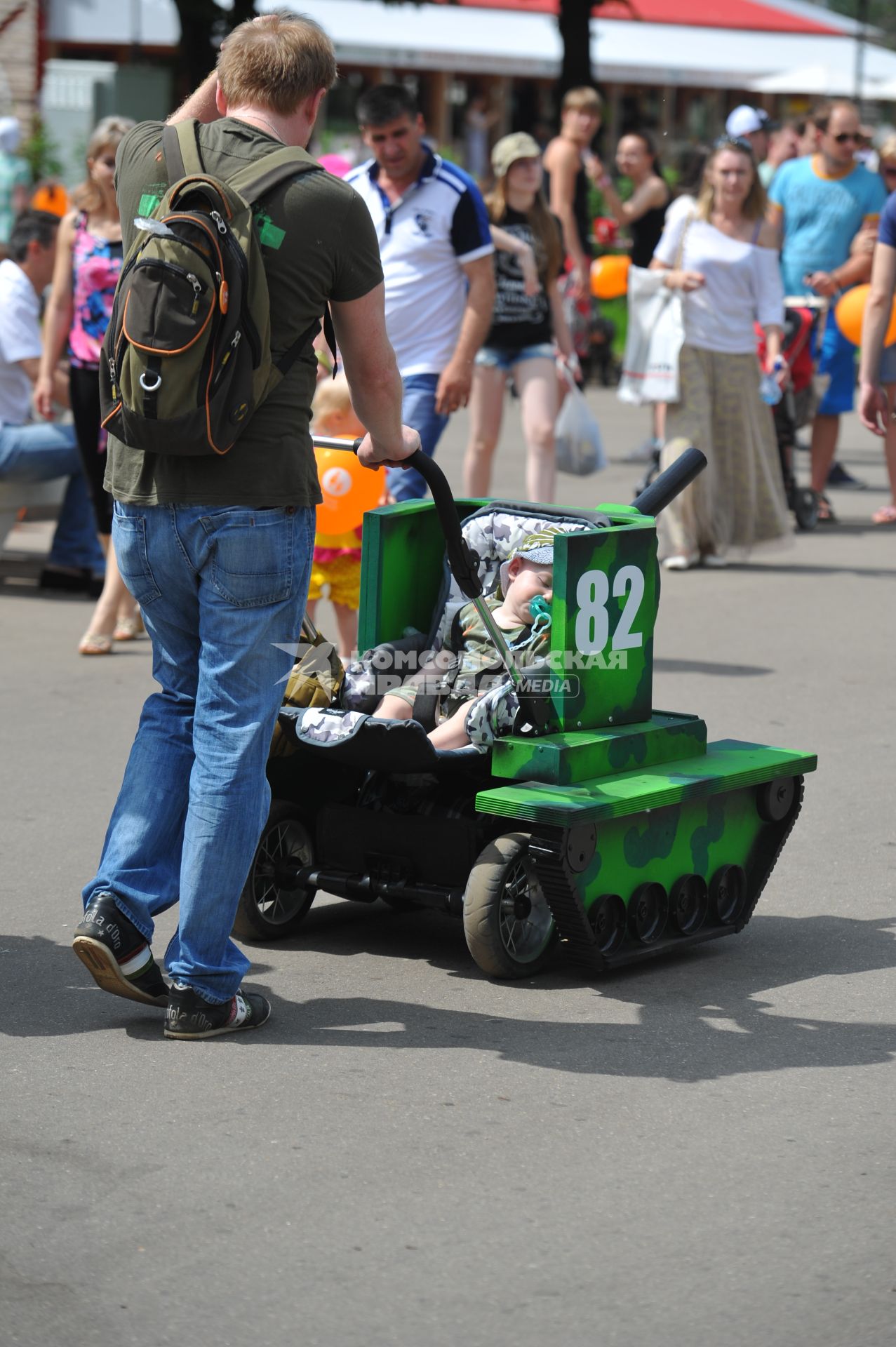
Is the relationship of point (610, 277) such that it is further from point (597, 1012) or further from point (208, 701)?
point (208, 701)

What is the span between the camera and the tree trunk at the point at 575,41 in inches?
882

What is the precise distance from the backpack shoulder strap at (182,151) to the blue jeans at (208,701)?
67 cm

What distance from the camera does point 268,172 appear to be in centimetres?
396

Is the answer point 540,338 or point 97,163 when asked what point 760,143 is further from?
point 97,163

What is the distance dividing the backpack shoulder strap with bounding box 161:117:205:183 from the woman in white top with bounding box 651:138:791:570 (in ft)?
20.9

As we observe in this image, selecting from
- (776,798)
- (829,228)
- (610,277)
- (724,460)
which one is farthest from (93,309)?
(610,277)

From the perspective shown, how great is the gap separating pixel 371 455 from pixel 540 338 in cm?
518

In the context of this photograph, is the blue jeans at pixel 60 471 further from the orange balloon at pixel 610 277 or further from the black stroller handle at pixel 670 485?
the orange balloon at pixel 610 277

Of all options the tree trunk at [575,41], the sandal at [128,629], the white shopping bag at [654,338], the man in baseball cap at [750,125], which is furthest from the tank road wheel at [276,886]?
the tree trunk at [575,41]

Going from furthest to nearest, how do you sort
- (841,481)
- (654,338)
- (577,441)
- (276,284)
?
(841,481) < (654,338) < (577,441) < (276,284)

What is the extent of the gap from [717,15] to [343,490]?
40.5 meters

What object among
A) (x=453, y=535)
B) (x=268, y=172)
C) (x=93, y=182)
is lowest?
(x=453, y=535)

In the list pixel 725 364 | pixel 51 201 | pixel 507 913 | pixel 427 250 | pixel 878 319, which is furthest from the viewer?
pixel 51 201

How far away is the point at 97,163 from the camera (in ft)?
28.1
